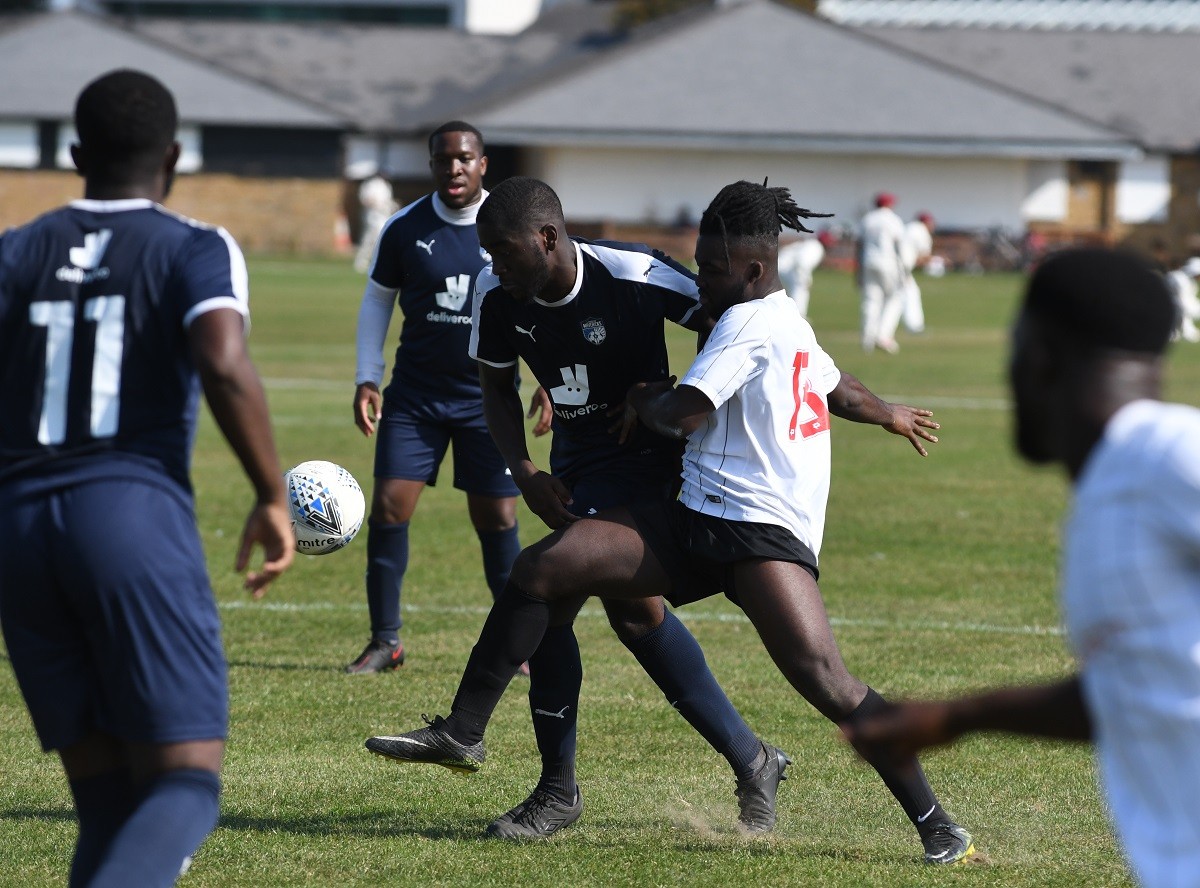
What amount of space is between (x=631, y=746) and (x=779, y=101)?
53171 millimetres

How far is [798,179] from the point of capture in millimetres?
58219

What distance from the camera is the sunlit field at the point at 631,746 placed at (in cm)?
505

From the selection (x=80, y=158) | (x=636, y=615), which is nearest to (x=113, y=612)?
(x=80, y=158)

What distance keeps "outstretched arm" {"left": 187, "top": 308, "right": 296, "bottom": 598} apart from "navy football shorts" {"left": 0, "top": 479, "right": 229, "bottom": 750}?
17 centimetres

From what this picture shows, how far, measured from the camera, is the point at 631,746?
6.36m

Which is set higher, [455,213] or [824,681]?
[455,213]

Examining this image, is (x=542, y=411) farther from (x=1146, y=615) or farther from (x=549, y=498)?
(x=1146, y=615)

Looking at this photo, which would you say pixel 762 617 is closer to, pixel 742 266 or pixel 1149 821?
pixel 742 266

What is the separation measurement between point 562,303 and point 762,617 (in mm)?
1183

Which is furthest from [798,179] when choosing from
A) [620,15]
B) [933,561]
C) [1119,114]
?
[933,561]

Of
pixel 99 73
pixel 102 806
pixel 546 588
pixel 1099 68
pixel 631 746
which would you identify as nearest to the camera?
pixel 102 806

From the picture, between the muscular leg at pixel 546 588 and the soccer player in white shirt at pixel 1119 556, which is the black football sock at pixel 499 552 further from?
the soccer player in white shirt at pixel 1119 556

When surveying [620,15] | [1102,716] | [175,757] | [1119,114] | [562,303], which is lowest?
[175,757]

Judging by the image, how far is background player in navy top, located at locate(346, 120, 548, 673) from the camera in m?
7.70
